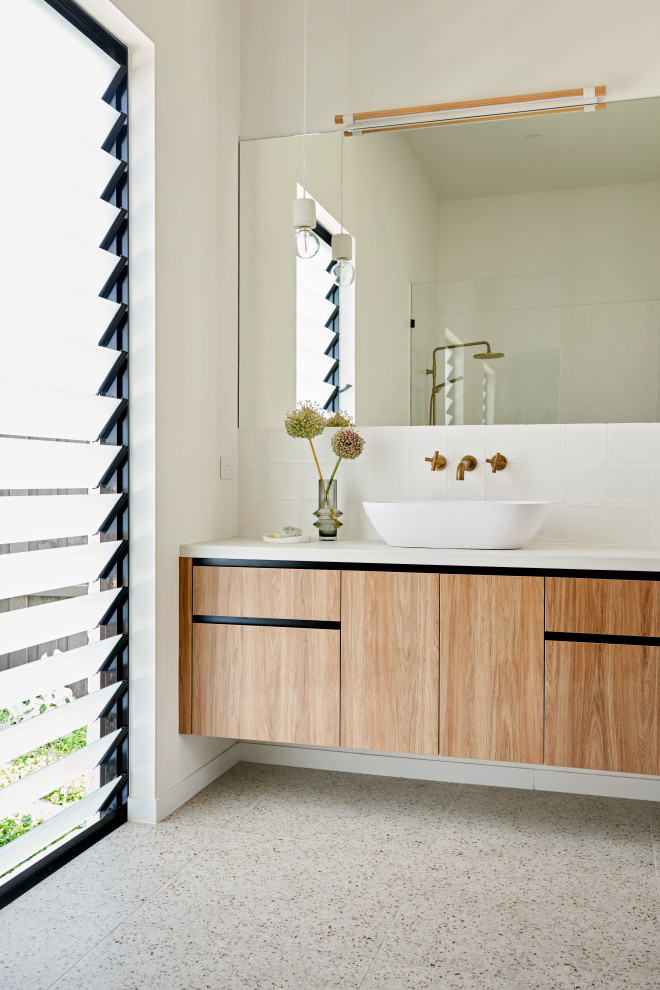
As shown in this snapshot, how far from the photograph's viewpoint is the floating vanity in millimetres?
2314

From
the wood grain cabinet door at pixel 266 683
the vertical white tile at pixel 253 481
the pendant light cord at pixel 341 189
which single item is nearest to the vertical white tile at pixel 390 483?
the vertical white tile at pixel 253 481


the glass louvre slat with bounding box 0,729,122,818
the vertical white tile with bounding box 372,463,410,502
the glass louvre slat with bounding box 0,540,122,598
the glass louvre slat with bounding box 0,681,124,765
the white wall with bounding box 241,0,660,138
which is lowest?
the glass louvre slat with bounding box 0,729,122,818

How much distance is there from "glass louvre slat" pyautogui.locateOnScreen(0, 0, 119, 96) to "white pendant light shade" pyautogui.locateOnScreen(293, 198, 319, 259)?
0.71 metres

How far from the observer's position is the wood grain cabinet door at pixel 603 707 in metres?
2.29

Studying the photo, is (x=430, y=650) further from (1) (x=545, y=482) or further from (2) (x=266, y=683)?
(1) (x=545, y=482)

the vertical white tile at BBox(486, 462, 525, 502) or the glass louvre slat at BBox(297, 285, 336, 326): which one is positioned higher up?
the glass louvre slat at BBox(297, 285, 336, 326)

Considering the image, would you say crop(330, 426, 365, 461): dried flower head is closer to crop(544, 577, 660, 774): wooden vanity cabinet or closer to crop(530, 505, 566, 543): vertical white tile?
crop(530, 505, 566, 543): vertical white tile

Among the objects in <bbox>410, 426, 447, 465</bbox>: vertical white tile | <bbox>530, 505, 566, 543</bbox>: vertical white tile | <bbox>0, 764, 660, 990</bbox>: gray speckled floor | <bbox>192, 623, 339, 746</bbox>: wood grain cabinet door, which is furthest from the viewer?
<bbox>410, 426, 447, 465</bbox>: vertical white tile

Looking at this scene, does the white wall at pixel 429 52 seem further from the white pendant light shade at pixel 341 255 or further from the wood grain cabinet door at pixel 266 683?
the wood grain cabinet door at pixel 266 683

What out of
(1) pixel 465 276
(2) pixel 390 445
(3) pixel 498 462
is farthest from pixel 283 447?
(1) pixel 465 276

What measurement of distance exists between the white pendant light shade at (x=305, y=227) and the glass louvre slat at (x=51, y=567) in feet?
3.82

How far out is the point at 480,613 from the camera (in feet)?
7.91

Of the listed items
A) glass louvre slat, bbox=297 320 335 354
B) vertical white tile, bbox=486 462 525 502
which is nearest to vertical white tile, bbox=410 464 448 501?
vertical white tile, bbox=486 462 525 502

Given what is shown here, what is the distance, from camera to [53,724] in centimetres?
214
